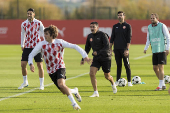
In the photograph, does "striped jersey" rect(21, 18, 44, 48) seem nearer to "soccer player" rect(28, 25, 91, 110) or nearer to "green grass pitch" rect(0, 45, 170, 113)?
"green grass pitch" rect(0, 45, 170, 113)

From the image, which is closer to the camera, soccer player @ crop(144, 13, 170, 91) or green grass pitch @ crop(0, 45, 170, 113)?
green grass pitch @ crop(0, 45, 170, 113)

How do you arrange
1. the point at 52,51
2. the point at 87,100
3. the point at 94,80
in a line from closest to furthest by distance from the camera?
the point at 52,51 < the point at 87,100 < the point at 94,80

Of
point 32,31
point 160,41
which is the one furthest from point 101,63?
point 32,31

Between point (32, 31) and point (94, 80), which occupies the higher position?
point (32, 31)

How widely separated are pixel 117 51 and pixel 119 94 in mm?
2278

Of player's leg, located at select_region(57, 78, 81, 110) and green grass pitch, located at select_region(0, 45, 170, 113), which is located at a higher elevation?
player's leg, located at select_region(57, 78, 81, 110)

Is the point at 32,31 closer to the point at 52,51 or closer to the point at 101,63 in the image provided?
the point at 101,63

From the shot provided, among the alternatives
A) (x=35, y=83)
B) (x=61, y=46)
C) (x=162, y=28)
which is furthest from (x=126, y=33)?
(x=61, y=46)

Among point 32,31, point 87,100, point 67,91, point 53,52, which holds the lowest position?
point 87,100

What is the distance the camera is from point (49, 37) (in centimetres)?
861

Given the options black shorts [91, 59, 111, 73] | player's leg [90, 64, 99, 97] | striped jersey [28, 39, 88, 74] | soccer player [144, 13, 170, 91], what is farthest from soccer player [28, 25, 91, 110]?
soccer player [144, 13, 170, 91]

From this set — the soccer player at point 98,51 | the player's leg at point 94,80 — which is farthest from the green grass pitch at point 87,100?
the soccer player at point 98,51

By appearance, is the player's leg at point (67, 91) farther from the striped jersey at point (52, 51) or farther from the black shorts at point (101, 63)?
the black shorts at point (101, 63)

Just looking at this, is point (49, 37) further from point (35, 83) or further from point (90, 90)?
point (35, 83)
